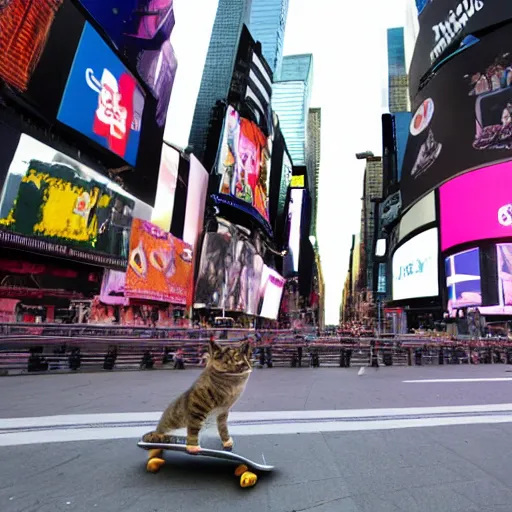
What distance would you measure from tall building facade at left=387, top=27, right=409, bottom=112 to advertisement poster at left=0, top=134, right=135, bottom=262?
112 meters

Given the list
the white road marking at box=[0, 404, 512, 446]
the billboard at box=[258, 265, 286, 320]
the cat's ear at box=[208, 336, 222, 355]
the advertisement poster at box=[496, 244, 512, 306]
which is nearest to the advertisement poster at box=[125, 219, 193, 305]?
the billboard at box=[258, 265, 286, 320]

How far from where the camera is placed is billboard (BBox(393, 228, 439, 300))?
53.0m

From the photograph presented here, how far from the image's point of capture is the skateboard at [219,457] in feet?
10.1

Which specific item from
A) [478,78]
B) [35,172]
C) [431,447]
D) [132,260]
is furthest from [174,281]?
[478,78]

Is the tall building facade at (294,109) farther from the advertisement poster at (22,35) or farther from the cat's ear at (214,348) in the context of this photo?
the cat's ear at (214,348)

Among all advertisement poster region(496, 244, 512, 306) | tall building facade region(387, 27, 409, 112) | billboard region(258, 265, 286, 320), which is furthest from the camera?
tall building facade region(387, 27, 409, 112)

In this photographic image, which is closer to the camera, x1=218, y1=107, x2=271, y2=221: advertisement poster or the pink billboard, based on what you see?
the pink billboard

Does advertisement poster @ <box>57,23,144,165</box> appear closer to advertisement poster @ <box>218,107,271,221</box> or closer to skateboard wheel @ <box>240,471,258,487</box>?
advertisement poster @ <box>218,107,271,221</box>

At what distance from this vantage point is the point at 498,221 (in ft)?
147

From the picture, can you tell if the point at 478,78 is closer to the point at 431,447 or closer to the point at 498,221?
the point at 498,221

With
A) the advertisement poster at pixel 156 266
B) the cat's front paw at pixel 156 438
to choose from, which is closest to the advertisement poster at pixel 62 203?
the advertisement poster at pixel 156 266

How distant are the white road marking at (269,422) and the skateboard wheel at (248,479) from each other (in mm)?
1609

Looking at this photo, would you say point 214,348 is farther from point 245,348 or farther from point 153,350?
point 153,350

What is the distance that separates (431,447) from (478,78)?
61880 millimetres
